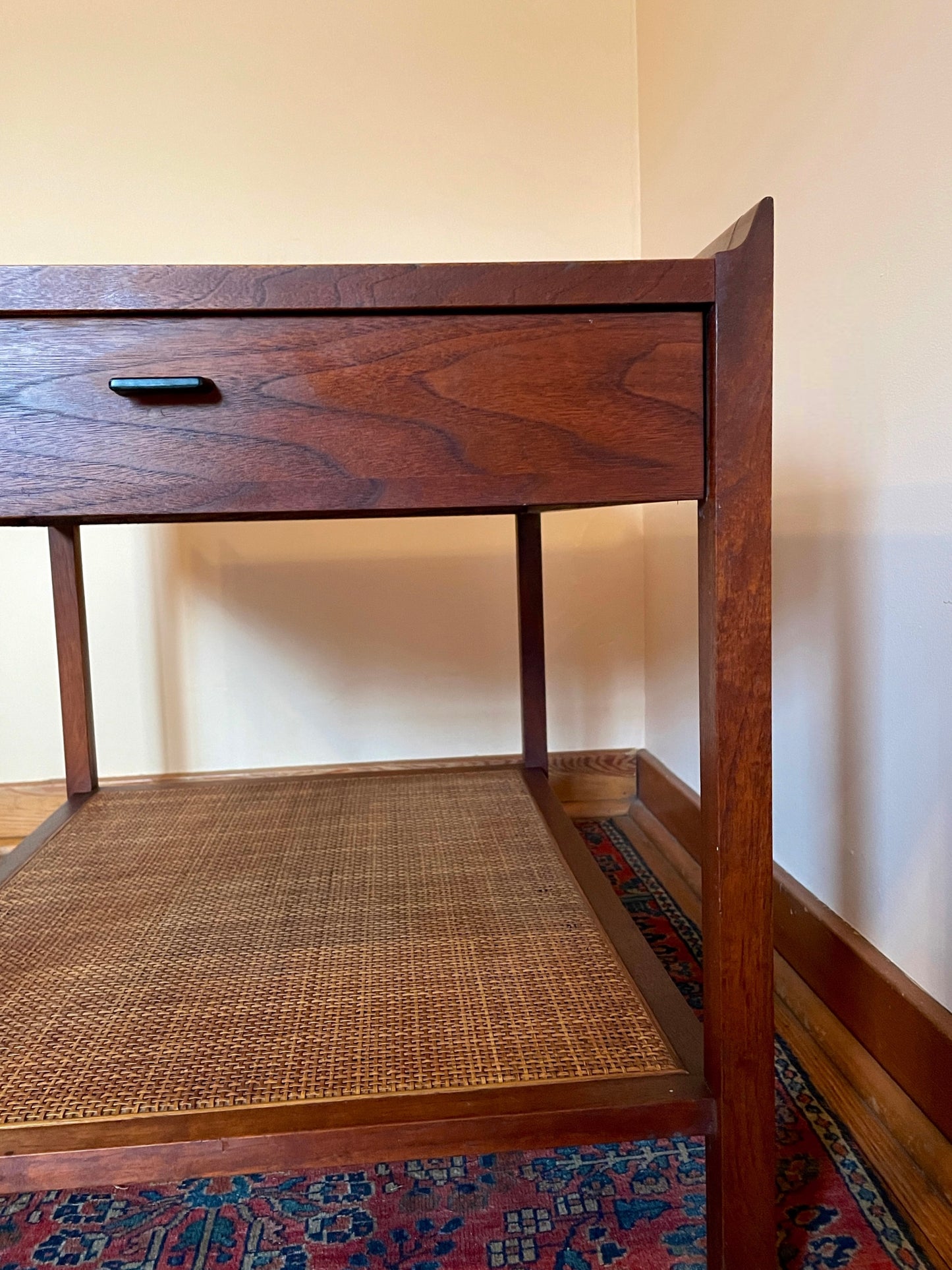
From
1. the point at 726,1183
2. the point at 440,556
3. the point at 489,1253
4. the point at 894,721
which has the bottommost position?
the point at 489,1253

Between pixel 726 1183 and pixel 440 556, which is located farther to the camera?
pixel 440 556

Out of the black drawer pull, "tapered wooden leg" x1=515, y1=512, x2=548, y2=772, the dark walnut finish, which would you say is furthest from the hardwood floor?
the black drawer pull

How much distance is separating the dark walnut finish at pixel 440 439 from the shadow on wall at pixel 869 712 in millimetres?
283

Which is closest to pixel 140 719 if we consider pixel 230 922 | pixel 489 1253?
pixel 230 922

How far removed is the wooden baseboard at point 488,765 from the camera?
1676 mm

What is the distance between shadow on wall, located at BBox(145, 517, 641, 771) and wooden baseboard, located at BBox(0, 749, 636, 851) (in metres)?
0.02

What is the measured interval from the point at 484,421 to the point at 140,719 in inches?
51.9

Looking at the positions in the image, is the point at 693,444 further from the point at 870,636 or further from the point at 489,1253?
the point at 489,1253

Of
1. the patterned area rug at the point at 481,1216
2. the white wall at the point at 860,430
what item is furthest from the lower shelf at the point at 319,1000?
the white wall at the point at 860,430

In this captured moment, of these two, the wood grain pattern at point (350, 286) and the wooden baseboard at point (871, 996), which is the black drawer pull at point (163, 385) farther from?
the wooden baseboard at point (871, 996)

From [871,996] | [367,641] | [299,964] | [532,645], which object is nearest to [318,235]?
[367,641]

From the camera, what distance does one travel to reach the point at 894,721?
86 cm

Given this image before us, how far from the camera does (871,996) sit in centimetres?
87

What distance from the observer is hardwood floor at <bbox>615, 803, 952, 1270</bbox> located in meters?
0.71
